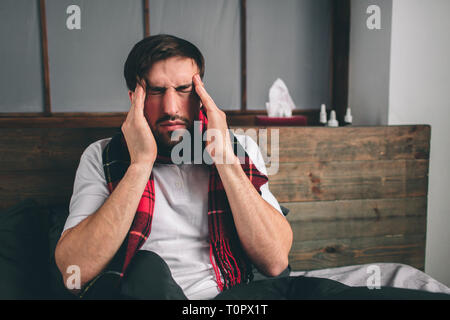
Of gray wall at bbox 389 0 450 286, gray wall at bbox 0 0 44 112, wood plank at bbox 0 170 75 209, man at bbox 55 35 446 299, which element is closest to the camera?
man at bbox 55 35 446 299

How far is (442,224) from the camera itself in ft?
5.91

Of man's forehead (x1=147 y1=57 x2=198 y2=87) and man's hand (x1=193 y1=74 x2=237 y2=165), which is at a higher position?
man's forehead (x1=147 y1=57 x2=198 y2=87)

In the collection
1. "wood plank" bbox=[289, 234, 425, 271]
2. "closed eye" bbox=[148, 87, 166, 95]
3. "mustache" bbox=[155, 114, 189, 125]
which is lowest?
"wood plank" bbox=[289, 234, 425, 271]

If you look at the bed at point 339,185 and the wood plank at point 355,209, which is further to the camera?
the wood plank at point 355,209

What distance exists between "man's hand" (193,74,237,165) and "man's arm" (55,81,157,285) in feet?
0.71

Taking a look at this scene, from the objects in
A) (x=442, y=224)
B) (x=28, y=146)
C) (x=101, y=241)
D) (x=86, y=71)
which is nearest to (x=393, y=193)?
(x=442, y=224)

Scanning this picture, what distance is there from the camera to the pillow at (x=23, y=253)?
104 cm

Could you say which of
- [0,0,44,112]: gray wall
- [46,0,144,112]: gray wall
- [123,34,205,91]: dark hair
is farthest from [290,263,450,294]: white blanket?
[0,0,44,112]: gray wall

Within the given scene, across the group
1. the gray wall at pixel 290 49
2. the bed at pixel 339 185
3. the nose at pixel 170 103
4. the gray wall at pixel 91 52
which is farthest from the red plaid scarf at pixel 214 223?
the gray wall at pixel 290 49

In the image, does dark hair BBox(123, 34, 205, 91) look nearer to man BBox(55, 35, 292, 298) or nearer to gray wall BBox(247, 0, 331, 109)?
man BBox(55, 35, 292, 298)

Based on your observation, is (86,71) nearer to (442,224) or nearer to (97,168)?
(97,168)

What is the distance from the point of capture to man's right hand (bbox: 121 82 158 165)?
3.50ft

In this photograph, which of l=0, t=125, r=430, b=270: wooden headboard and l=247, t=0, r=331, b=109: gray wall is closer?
l=0, t=125, r=430, b=270: wooden headboard

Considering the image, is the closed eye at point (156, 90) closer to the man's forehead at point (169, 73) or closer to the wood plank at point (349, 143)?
the man's forehead at point (169, 73)
